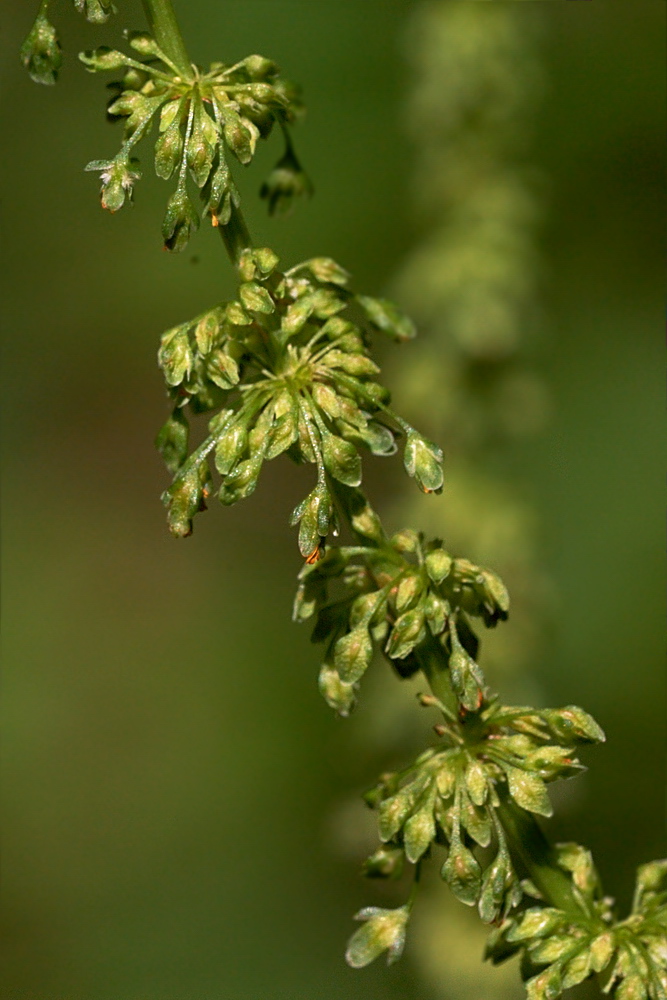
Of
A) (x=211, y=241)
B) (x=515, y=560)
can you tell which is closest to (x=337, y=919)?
(x=515, y=560)

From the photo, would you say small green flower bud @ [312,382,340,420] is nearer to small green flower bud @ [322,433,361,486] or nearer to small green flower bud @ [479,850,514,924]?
small green flower bud @ [322,433,361,486]

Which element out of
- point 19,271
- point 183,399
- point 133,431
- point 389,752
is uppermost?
point 19,271

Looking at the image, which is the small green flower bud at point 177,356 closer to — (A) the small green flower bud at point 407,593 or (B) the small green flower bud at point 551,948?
(A) the small green flower bud at point 407,593

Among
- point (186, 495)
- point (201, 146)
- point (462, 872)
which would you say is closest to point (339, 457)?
point (186, 495)

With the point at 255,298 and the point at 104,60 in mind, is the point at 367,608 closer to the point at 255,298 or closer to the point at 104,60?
the point at 255,298

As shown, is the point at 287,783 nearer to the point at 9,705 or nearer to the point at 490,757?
the point at 9,705
